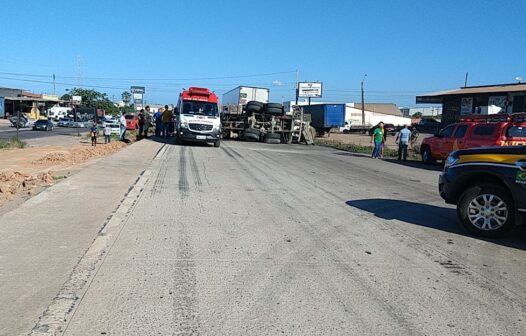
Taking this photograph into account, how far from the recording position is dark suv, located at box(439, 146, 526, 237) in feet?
24.1

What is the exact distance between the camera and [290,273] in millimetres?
5605

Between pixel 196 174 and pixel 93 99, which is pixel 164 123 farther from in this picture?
pixel 93 99

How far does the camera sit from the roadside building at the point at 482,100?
138 ft

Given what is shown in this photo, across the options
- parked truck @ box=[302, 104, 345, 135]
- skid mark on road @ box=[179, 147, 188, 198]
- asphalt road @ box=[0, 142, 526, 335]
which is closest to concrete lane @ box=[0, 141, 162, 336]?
asphalt road @ box=[0, 142, 526, 335]

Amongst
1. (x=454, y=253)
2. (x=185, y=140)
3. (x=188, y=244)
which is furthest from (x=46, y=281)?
(x=185, y=140)

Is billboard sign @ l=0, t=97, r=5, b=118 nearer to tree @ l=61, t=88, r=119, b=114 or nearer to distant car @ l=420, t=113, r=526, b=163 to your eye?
tree @ l=61, t=88, r=119, b=114

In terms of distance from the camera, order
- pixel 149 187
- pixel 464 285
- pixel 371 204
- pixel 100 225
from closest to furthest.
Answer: pixel 464 285, pixel 100 225, pixel 371 204, pixel 149 187

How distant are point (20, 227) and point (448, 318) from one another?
554 cm

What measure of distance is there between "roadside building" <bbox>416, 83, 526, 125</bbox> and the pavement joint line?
35.8 metres

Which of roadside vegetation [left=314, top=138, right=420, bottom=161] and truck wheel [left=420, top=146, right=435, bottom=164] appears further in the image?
roadside vegetation [left=314, top=138, right=420, bottom=161]

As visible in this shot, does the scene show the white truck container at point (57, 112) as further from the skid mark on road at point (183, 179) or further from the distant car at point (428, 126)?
the skid mark on road at point (183, 179)

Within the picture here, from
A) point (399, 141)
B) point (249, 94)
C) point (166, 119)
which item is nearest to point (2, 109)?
point (249, 94)

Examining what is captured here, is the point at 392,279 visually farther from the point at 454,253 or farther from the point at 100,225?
the point at 100,225

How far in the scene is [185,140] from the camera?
26328mm
